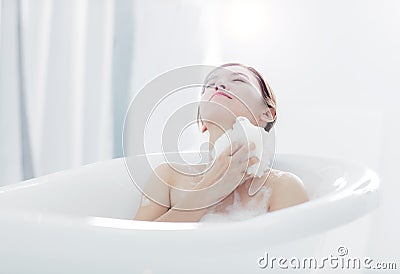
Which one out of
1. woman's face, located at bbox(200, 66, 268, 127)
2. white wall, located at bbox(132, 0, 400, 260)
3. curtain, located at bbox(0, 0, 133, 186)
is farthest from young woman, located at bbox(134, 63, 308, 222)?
white wall, located at bbox(132, 0, 400, 260)

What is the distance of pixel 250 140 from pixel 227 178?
3.0 inches

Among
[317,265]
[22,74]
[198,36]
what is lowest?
[317,265]

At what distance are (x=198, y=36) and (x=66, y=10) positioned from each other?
0.65 meters

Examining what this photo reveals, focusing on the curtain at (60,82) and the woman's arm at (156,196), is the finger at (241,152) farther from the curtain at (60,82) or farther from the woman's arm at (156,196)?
the curtain at (60,82)

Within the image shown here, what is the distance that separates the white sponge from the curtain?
0.73m

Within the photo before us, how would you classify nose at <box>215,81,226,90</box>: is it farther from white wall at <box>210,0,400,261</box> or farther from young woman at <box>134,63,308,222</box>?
white wall at <box>210,0,400,261</box>

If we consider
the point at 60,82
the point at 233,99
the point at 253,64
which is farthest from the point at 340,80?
the point at 233,99

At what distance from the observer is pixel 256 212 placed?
1021 mm

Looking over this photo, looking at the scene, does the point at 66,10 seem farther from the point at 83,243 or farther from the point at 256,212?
the point at 83,243

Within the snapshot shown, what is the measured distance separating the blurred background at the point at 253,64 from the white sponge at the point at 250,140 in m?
0.76

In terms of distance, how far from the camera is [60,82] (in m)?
1.64

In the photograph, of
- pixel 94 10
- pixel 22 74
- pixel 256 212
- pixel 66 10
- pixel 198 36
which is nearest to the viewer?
pixel 256 212

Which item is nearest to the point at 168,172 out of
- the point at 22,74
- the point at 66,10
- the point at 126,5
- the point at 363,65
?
the point at 22,74

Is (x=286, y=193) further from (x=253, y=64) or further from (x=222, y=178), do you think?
(x=253, y=64)
